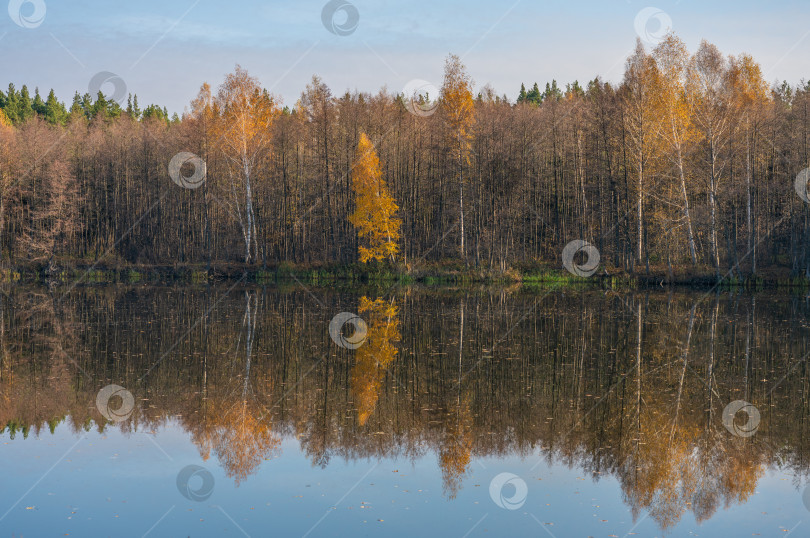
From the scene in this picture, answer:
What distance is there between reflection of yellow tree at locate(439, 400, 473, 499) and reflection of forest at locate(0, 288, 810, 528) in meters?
0.04

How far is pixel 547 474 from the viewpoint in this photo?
9461 millimetres

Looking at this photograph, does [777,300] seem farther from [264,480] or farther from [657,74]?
[264,480]

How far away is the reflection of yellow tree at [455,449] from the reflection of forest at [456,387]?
0.04 m

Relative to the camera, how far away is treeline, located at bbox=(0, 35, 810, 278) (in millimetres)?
43312

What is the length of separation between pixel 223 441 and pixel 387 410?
9.70ft

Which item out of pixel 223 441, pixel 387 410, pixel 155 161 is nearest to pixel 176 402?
pixel 223 441

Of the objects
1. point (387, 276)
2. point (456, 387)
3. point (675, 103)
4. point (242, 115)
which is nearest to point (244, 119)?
point (242, 115)

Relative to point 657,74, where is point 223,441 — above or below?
below

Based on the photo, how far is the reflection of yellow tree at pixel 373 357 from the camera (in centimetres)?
1300

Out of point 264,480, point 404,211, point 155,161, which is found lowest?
point 264,480

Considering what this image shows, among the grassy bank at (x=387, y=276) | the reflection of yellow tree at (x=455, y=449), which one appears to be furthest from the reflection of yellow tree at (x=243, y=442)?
the grassy bank at (x=387, y=276)

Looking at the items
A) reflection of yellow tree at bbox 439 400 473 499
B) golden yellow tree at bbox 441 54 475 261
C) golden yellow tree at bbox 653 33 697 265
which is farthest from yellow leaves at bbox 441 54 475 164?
reflection of yellow tree at bbox 439 400 473 499

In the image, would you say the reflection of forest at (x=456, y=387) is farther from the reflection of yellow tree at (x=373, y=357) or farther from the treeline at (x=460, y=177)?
the treeline at (x=460, y=177)

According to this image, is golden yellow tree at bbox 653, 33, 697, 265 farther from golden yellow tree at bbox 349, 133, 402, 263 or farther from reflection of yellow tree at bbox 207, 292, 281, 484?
reflection of yellow tree at bbox 207, 292, 281, 484
